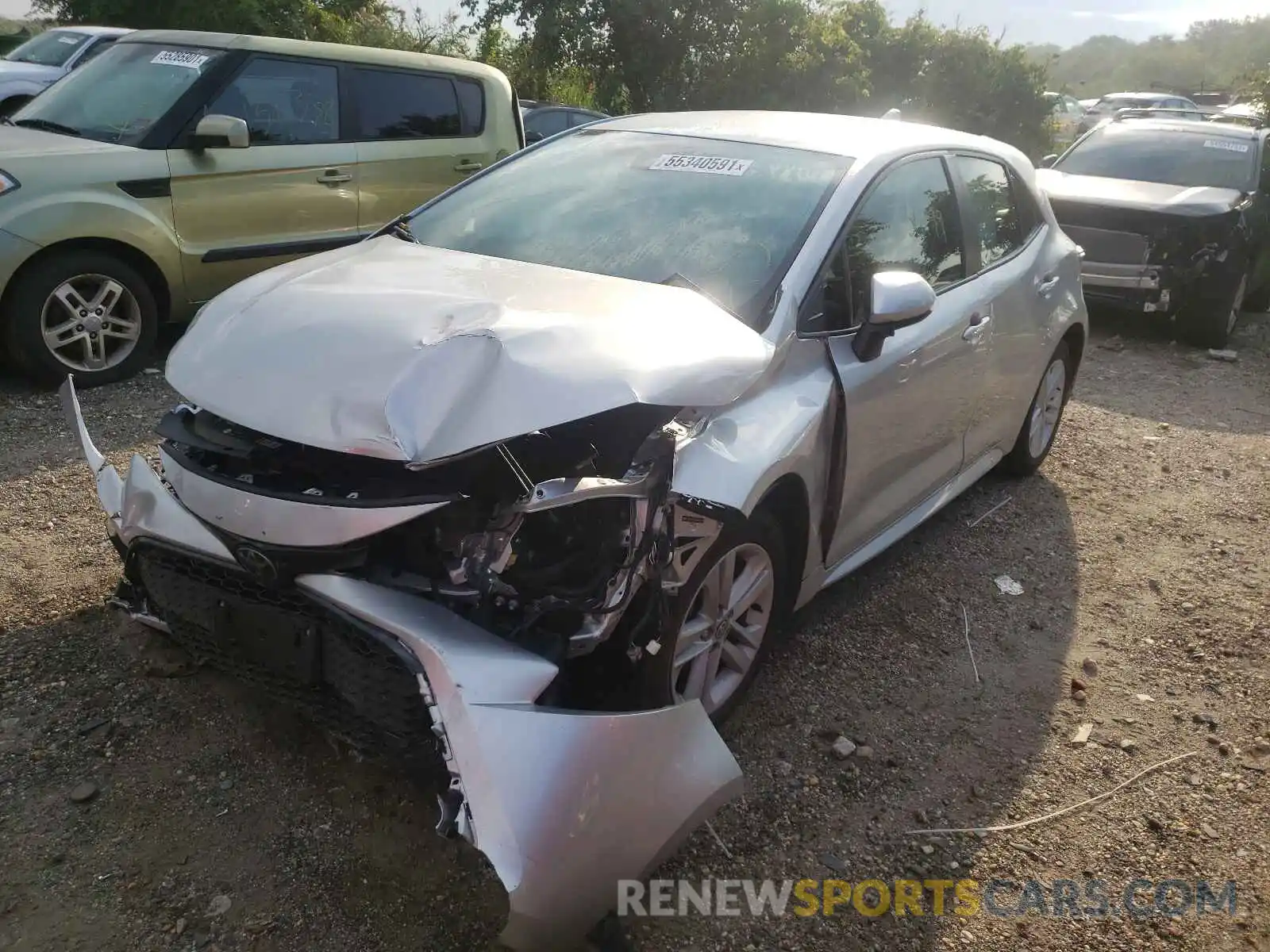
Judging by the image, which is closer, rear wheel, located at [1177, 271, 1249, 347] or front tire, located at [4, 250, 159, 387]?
front tire, located at [4, 250, 159, 387]

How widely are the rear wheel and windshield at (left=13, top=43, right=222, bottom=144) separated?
722cm

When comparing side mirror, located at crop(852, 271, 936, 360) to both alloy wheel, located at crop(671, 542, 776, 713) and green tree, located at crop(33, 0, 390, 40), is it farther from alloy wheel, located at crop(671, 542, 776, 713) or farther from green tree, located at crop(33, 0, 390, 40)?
green tree, located at crop(33, 0, 390, 40)

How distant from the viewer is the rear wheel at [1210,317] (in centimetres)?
812

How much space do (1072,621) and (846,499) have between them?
1.37 m

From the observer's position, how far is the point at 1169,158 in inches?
356

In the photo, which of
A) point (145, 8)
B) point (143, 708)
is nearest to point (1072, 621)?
point (143, 708)

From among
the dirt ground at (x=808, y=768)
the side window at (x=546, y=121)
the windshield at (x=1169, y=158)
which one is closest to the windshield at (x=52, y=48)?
the side window at (x=546, y=121)

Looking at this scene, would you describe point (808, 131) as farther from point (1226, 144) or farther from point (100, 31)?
point (100, 31)

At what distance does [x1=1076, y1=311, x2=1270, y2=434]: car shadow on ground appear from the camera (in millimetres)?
6699

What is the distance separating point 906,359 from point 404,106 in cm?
440

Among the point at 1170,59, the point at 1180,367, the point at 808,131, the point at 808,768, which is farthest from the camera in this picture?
the point at 1170,59

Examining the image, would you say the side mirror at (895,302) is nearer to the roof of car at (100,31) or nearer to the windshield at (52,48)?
the roof of car at (100,31)

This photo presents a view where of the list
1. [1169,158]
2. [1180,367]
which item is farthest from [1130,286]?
[1169,158]

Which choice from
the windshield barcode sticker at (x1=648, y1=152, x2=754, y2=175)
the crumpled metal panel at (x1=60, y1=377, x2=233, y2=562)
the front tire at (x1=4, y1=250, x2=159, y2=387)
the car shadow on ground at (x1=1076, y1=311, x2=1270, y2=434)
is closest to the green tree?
the front tire at (x1=4, y1=250, x2=159, y2=387)
